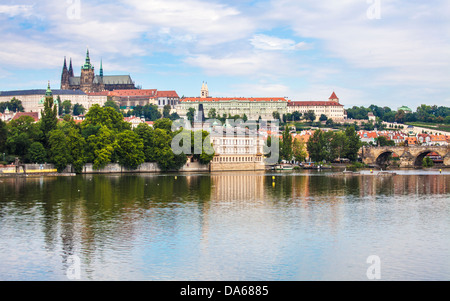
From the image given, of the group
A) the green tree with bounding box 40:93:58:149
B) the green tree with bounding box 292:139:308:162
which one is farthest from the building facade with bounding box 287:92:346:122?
the green tree with bounding box 40:93:58:149

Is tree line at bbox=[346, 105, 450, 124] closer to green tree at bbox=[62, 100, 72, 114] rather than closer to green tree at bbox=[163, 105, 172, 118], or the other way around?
green tree at bbox=[163, 105, 172, 118]

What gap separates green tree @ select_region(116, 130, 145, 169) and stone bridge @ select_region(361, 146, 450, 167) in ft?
126

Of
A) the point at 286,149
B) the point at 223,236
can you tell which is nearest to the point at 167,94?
the point at 286,149

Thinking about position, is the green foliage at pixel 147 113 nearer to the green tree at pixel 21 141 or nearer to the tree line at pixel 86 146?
the tree line at pixel 86 146

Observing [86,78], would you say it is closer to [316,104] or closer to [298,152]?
[316,104]

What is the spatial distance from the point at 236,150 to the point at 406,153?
28.3 m

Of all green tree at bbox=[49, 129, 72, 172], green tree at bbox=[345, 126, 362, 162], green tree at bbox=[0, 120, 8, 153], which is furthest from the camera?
green tree at bbox=[345, 126, 362, 162]

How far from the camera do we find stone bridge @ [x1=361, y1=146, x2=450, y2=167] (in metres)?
92.2

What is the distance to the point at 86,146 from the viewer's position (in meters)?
68.6

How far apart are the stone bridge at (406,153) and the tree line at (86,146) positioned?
30.0m

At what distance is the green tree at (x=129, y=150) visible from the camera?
228 ft

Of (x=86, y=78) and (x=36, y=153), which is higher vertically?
(x=86, y=78)
